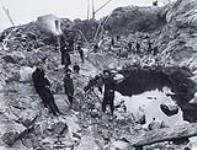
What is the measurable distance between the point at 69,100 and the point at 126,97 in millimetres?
2571

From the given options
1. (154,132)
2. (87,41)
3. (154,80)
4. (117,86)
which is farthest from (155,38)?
(154,132)

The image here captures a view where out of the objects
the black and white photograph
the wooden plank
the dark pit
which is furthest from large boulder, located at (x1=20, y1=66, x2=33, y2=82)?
the wooden plank

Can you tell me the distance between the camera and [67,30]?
19.6m

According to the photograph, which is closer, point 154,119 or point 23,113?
point 23,113

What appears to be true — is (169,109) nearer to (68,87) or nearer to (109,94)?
(109,94)

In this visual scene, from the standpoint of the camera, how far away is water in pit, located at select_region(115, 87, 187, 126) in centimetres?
1189

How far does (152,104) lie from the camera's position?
13.0 m

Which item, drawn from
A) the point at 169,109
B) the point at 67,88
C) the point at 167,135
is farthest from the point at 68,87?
the point at 167,135

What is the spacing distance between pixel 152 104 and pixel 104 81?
189cm

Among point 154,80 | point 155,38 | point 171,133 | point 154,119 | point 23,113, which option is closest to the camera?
point 171,133

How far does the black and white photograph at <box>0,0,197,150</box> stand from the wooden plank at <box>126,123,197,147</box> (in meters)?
0.02

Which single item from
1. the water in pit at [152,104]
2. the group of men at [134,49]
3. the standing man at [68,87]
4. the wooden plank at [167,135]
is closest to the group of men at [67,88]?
the standing man at [68,87]

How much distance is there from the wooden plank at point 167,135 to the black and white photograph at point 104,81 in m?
0.02

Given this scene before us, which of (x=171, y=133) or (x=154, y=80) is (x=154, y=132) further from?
(x=154, y=80)
